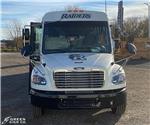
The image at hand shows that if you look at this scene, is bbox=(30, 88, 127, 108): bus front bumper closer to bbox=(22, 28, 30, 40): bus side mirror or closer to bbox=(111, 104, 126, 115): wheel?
bbox=(111, 104, 126, 115): wheel

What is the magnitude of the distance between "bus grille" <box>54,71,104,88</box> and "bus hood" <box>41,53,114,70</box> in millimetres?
172

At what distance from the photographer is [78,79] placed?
10.1 meters

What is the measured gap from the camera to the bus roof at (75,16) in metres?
11.6

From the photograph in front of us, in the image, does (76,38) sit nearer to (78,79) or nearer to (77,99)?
(78,79)

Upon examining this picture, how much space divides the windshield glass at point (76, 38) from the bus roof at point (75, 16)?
18cm

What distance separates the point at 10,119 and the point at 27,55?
223 centimetres

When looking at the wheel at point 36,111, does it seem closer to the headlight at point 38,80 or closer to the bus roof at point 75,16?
the headlight at point 38,80

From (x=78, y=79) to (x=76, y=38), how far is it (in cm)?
155

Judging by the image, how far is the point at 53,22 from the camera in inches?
456

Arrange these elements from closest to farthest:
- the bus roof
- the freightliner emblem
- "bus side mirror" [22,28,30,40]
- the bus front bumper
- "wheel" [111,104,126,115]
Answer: the bus front bumper → the freightliner emblem → "wheel" [111,104,126,115] → the bus roof → "bus side mirror" [22,28,30,40]

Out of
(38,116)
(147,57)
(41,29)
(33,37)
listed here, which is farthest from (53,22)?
(147,57)

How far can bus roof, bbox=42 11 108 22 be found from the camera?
11633mm

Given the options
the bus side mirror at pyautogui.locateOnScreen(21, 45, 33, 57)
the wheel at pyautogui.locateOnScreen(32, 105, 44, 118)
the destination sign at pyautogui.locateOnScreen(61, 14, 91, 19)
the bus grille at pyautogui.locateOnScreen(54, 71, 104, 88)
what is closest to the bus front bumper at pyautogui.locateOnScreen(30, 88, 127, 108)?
the bus grille at pyautogui.locateOnScreen(54, 71, 104, 88)

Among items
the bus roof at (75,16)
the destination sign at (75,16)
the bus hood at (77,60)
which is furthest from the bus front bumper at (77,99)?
the destination sign at (75,16)
